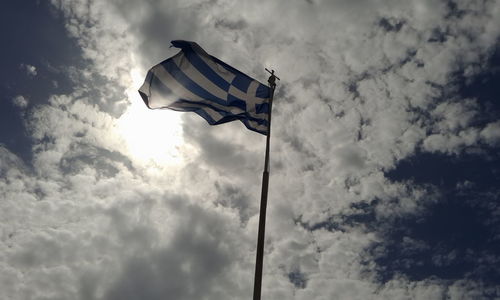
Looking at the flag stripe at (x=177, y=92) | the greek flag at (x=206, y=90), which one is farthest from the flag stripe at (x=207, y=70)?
the flag stripe at (x=177, y=92)

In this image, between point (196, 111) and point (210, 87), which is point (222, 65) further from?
point (196, 111)

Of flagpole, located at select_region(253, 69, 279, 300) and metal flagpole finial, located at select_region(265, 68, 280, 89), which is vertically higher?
metal flagpole finial, located at select_region(265, 68, 280, 89)

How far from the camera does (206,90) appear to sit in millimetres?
21016

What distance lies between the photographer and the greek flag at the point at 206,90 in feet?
67.1

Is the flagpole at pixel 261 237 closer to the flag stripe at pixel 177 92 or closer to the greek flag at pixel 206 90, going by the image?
the greek flag at pixel 206 90

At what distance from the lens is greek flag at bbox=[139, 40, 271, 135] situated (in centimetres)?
2045

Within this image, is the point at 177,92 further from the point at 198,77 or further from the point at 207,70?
the point at 207,70

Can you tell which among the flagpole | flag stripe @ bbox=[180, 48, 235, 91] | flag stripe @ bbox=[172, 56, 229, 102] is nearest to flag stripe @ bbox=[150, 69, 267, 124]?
A: flag stripe @ bbox=[172, 56, 229, 102]

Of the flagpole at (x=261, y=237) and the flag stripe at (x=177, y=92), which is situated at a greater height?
the flag stripe at (x=177, y=92)

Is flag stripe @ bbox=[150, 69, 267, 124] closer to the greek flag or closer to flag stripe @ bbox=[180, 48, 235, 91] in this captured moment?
the greek flag

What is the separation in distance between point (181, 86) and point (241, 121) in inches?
132

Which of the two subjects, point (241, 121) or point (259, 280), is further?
point (241, 121)

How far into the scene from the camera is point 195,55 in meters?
21.5

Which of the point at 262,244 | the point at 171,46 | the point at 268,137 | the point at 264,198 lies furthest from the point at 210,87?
the point at 262,244
